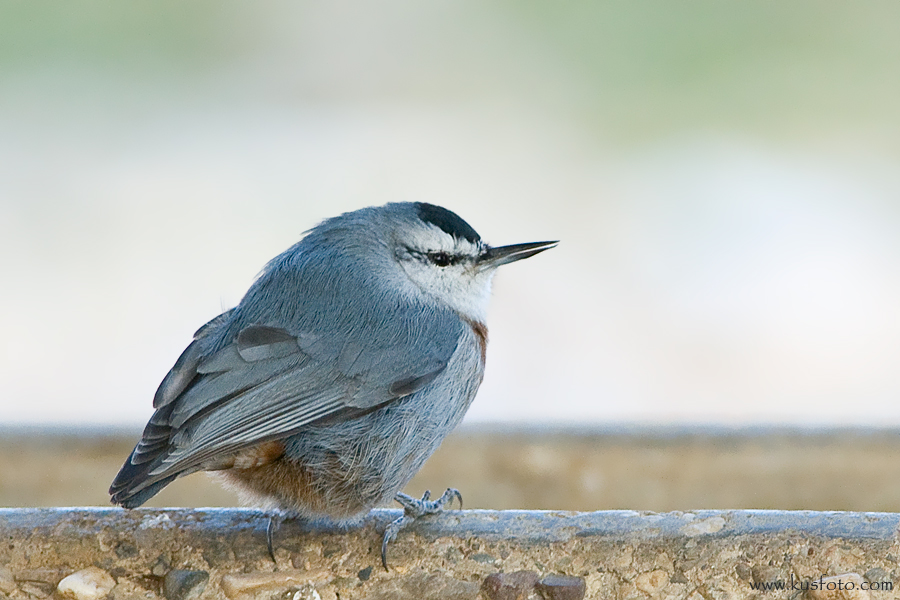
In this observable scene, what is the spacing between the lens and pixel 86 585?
1562 mm

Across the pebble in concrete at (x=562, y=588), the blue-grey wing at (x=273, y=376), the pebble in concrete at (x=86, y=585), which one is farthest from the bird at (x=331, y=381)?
the pebble in concrete at (x=562, y=588)

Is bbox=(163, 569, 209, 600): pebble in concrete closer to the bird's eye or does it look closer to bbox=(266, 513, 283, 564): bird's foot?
bbox=(266, 513, 283, 564): bird's foot

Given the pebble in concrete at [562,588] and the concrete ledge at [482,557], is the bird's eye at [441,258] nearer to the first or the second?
the concrete ledge at [482,557]

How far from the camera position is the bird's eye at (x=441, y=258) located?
197cm

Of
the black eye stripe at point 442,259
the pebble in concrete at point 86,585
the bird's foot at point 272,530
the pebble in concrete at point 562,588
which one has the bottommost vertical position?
the pebble in concrete at point 562,588

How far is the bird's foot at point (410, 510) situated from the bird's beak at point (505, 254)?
→ 1.51ft

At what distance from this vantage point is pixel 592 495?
2445mm

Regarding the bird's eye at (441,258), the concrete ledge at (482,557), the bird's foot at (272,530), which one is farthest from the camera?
the bird's eye at (441,258)

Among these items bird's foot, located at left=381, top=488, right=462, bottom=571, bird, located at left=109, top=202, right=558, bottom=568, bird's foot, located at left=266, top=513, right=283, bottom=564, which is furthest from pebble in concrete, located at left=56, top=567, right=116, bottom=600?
bird's foot, located at left=381, top=488, right=462, bottom=571

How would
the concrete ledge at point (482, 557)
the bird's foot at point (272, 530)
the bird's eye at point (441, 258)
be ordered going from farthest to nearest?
the bird's eye at point (441, 258), the bird's foot at point (272, 530), the concrete ledge at point (482, 557)

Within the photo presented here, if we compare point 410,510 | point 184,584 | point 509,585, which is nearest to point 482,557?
point 509,585

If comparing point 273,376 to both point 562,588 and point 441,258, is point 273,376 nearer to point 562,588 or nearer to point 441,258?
point 441,258

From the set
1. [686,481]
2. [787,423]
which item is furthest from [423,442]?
[787,423]

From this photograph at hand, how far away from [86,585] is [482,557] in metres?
0.63
